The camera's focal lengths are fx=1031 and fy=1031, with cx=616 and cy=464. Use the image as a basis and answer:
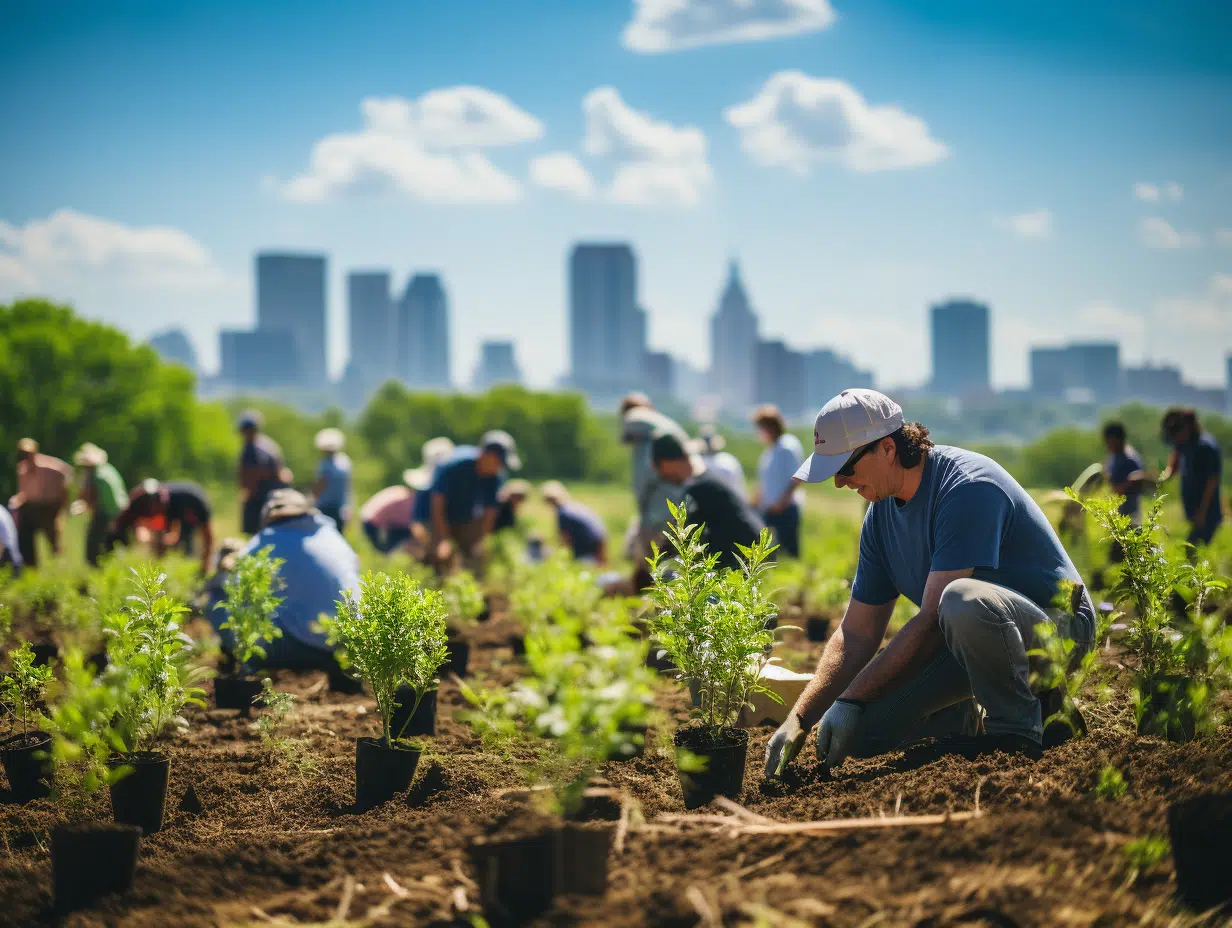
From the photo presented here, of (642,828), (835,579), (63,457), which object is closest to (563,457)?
(63,457)

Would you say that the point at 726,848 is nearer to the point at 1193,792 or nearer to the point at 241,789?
the point at 1193,792

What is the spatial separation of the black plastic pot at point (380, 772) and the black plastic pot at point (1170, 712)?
2.49m

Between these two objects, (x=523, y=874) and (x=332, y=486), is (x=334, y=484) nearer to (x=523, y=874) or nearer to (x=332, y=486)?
(x=332, y=486)

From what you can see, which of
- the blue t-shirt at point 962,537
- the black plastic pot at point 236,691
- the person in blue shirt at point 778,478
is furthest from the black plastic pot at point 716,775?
the person in blue shirt at point 778,478

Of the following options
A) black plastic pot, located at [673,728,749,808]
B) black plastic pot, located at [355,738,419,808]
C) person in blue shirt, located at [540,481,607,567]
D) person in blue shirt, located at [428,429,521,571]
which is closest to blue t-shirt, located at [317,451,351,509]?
person in blue shirt, located at [428,429,521,571]

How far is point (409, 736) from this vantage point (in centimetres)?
462

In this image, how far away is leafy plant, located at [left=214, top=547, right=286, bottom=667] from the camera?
4789 mm

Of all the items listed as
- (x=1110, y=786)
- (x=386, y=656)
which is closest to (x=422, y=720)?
(x=386, y=656)

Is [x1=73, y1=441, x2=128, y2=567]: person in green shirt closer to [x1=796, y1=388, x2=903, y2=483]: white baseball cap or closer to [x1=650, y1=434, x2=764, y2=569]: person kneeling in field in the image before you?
[x1=650, y1=434, x2=764, y2=569]: person kneeling in field

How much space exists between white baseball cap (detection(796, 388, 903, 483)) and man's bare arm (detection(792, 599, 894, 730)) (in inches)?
22.8

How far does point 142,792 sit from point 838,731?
91.9 inches

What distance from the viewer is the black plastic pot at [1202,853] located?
2.33m

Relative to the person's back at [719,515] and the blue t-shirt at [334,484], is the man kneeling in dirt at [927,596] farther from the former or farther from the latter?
the blue t-shirt at [334,484]

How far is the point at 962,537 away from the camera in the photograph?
136 inches
